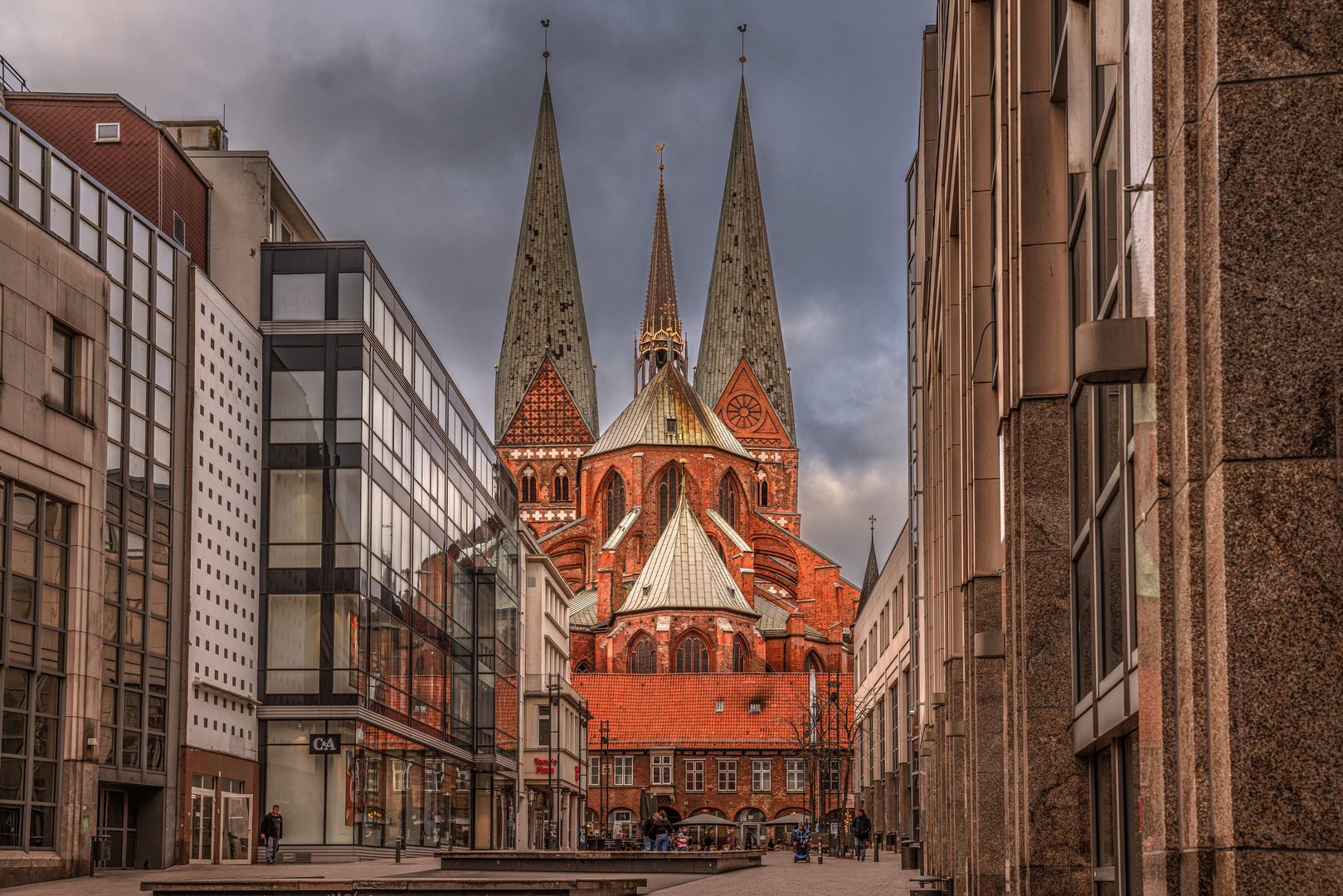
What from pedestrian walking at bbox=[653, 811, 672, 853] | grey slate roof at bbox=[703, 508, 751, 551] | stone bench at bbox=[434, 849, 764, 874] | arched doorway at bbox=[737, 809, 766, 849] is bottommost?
arched doorway at bbox=[737, 809, 766, 849]

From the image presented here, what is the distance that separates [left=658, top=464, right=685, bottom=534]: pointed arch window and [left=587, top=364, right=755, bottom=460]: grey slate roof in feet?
6.53

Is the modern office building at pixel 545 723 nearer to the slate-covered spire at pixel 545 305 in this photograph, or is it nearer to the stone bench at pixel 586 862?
the stone bench at pixel 586 862

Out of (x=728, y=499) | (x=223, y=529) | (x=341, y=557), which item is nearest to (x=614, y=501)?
(x=728, y=499)

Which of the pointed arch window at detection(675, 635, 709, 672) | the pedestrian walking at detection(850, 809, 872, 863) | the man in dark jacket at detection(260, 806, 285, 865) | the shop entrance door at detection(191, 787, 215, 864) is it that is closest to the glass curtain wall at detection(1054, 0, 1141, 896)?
the man in dark jacket at detection(260, 806, 285, 865)

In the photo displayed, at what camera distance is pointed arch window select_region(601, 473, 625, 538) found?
11112cm

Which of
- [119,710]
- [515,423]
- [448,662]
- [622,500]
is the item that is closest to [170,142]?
[119,710]

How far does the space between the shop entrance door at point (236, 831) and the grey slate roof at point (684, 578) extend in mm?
61796

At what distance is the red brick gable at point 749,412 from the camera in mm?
123312

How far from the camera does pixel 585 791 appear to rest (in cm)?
8494

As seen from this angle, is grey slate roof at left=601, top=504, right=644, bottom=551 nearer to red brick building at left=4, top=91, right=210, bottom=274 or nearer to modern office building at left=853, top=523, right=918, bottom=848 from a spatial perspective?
modern office building at left=853, top=523, right=918, bottom=848

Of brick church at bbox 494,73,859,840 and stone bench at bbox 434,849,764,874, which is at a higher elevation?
brick church at bbox 494,73,859,840

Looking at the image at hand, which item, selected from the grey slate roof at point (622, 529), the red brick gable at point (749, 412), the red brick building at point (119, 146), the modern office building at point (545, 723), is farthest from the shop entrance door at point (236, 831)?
the red brick gable at point (749, 412)

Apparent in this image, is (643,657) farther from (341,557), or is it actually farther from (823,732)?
(341,557)

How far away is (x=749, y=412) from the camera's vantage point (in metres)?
124
